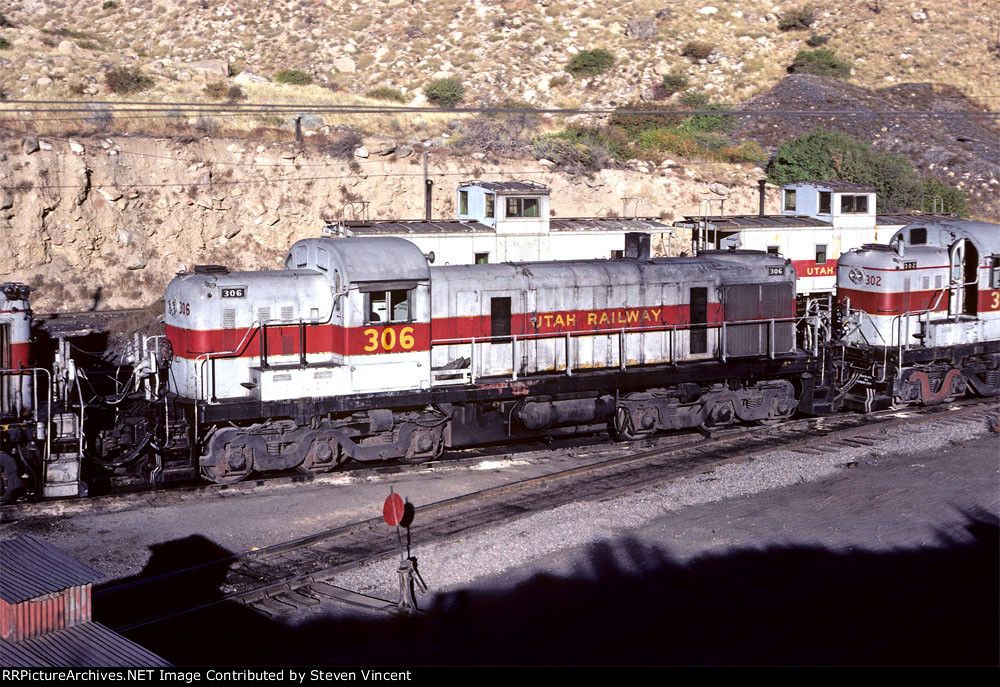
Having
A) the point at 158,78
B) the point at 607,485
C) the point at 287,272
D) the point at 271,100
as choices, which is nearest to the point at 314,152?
the point at 271,100

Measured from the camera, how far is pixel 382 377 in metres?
18.6

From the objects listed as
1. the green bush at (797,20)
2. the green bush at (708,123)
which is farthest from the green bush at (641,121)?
the green bush at (797,20)

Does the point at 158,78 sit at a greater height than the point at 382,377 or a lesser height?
greater

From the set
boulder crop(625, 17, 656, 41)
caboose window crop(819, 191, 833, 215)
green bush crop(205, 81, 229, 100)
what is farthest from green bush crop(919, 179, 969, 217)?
green bush crop(205, 81, 229, 100)

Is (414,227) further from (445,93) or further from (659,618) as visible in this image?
(445,93)

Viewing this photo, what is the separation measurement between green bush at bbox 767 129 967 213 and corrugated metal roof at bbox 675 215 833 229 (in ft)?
45.4

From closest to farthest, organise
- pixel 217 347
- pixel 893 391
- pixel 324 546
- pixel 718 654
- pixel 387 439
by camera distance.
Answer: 1. pixel 718 654
2. pixel 324 546
3. pixel 217 347
4. pixel 387 439
5. pixel 893 391

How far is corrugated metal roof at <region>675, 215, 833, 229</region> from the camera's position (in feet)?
106

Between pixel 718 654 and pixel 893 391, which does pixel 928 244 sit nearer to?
pixel 893 391

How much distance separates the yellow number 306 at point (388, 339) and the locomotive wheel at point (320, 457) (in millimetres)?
1842

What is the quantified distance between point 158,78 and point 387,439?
34702 millimetres

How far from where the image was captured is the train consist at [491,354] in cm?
1772

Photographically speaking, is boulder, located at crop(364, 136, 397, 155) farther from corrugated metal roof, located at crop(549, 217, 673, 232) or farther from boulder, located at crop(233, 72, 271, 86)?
boulder, located at crop(233, 72, 271, 86)

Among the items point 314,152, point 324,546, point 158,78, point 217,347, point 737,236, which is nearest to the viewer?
point 324,546
